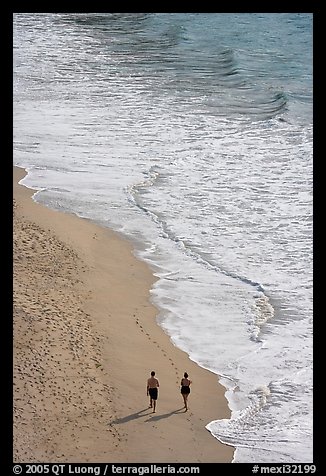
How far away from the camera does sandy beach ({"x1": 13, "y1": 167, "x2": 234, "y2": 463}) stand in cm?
1656

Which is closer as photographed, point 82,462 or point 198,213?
point 82,462

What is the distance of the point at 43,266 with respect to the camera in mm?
22016

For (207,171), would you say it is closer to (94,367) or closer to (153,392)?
(94,367)

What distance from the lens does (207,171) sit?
101 feet

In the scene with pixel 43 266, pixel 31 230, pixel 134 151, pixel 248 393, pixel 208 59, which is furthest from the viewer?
pixel 208 59

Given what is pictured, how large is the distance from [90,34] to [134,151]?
73.5ft

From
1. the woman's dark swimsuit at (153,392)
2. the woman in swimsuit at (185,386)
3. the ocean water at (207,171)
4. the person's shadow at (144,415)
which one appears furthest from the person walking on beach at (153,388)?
the ocean water at (207,171)

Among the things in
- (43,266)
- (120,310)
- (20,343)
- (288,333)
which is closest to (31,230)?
(43,266)

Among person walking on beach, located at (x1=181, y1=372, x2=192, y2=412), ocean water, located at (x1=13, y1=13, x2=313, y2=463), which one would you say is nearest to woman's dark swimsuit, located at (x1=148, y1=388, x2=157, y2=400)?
person walking on beach, located at (x1=181, y1=372, x2=192, y2=412)

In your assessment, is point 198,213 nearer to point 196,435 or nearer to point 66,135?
point 66,135

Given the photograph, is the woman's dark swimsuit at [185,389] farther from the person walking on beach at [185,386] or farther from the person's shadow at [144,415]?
the person's shadow at [144,415]

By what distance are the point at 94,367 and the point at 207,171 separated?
13.5m

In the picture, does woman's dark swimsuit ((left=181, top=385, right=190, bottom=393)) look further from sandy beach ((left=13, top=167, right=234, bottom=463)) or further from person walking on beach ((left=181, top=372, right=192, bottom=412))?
sandy beach ((left=13, top=167, right=234, bottom=463))

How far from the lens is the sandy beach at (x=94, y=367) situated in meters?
16.6
